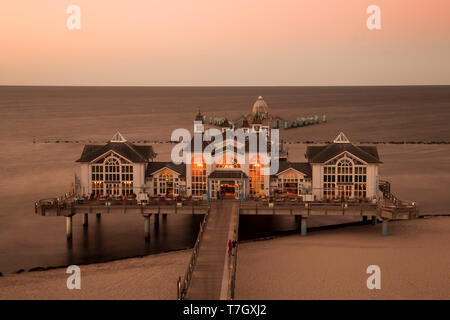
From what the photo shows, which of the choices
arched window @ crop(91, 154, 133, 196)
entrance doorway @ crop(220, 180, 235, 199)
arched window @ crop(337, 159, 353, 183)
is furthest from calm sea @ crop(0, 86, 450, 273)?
arched window @ crop(337, 159, 353, 183)

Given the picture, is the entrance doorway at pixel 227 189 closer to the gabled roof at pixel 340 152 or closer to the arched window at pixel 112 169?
the gabled roof at pixel 340 152

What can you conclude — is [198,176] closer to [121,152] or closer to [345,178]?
[121,152]

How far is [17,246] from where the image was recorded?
42.2m

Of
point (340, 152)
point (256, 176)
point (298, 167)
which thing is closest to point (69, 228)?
point (256, 176)

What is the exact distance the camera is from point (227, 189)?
46.0m

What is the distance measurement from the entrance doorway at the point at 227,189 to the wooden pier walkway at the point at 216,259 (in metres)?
2.28

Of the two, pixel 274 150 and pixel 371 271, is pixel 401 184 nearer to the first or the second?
pixel 274 150

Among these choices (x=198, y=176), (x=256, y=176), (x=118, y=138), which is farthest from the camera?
(x=118, y=138)

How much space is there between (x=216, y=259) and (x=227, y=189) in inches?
514

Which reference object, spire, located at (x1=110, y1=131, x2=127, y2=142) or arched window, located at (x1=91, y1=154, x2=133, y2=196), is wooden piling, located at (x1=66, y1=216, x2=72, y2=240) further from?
spire, located at (x1=110, y1=131, x2=127, y2=142)

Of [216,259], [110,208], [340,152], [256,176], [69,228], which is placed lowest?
[216,259]

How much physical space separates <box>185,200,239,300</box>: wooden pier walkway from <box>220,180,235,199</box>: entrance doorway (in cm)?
228

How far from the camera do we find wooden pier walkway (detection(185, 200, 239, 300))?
2939cm

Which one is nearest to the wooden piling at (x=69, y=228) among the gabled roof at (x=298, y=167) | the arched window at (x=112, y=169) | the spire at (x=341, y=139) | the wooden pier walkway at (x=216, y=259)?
the arched window at (x=112, y=169)
